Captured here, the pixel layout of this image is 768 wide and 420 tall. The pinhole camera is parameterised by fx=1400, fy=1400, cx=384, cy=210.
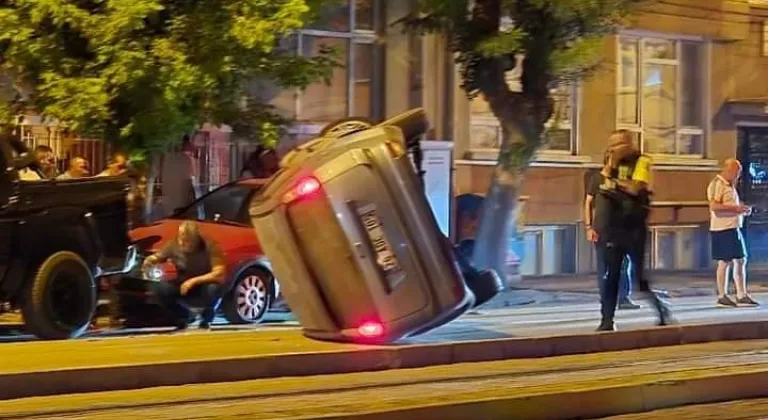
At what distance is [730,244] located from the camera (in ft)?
55.0

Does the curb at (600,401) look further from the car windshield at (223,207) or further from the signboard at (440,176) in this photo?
the signboard at (440,176)

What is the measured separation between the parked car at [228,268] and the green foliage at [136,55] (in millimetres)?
979

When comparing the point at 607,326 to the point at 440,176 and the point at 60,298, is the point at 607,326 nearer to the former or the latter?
the point at 60,298

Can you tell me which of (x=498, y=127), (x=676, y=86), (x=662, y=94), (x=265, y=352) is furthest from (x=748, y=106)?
(x=265, y=352)

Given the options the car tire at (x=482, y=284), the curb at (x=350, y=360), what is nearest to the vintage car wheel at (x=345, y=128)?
the car tire at (x=482, y=284)

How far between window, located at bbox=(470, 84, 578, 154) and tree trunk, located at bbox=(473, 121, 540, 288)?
12.0 ft

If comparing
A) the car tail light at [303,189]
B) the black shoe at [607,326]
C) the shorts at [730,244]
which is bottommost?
the black shoe at [607,326]

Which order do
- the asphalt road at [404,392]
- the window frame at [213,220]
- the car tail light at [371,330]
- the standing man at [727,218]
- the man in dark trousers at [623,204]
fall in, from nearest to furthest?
the asphalt road at [404,392], the car tail light at [371,330], the man in dark trousers at [623,204], the window frame at [213,220], the standing man at [727,218]

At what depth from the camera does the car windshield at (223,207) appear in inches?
611

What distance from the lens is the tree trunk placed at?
705 inches

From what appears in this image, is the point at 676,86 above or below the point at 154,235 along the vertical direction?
above

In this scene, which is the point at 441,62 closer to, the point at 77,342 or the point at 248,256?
the point at 248,256

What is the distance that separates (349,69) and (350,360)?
36.9 ft

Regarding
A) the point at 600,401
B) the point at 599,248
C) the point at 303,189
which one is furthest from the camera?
the point at 599,248
